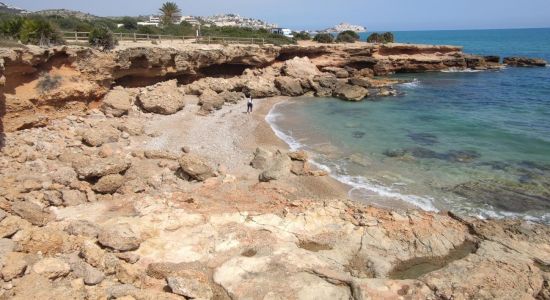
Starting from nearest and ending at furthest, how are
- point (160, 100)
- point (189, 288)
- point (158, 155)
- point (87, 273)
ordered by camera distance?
point (87, 273) < point (189, 288) < point (158, 155) < point (160, 100)

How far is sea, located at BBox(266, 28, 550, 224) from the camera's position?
56.0 ft

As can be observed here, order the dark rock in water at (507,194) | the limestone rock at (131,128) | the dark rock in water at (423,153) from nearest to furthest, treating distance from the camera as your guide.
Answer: the dark rock in water at (507,194), the dark rock in water at (423,153), the limestone rock at (131,128)

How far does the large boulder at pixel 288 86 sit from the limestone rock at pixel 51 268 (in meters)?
29.6

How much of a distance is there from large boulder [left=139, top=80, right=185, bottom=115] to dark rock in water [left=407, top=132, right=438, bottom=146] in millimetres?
16264

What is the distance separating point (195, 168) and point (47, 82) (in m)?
11.3

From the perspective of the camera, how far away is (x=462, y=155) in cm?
2211

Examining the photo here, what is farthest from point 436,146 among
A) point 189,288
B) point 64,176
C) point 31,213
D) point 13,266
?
point 13,266

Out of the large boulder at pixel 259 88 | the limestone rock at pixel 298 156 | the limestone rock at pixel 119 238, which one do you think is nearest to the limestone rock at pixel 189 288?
the limestone rock at pixel 119 238

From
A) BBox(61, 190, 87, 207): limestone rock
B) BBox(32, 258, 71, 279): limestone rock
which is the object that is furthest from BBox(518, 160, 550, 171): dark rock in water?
BBox(32, 258, 71, 279): limestone rock

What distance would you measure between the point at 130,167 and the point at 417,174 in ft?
44.8

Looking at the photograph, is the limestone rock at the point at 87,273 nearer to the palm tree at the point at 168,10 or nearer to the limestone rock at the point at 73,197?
the limestone rock at the point at 73,197

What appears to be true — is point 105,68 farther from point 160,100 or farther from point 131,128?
point 131,128

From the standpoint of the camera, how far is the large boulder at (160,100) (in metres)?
26.8

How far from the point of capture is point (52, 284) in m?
8.73
